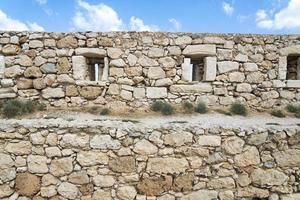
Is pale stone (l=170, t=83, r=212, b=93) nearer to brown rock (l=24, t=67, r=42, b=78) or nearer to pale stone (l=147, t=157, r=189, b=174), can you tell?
pale stone (l=147, t=157, r=189, b=174)

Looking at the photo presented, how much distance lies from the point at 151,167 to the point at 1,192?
271 cm

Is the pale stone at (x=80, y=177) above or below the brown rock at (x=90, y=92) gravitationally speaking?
below

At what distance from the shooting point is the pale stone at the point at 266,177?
434cm

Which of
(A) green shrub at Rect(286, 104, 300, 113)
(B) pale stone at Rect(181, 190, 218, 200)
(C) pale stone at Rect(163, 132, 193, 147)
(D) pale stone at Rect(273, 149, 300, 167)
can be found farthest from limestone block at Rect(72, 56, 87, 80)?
(A) green shrub at Rect(286, 104, 300, 113)

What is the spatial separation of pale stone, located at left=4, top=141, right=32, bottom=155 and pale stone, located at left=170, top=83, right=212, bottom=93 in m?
3.38

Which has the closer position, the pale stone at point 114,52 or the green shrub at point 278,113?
the green shrub at point 278,113

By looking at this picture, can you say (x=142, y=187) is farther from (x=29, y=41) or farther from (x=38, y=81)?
(x=29, y=41)

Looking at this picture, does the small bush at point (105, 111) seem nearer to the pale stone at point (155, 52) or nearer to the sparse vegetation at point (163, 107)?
the sparse vegetation at point (163, 107)

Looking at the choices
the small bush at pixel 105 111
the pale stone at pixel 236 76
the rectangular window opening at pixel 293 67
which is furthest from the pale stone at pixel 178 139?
the rectangular window opening at pixel 293 67

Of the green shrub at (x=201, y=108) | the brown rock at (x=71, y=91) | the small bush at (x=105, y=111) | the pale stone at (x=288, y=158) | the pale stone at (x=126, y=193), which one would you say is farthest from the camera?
the brown rock at (x=71, y=91)

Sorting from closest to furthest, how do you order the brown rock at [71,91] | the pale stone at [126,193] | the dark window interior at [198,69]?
1. the pale stone at [126,193]
2. the brown rock at [71,91]
3. the dark window interior at [198,69]

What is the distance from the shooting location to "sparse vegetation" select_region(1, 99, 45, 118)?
5.22 metres

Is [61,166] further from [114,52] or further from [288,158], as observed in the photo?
[288,158]

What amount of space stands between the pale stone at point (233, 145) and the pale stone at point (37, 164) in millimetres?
3219
